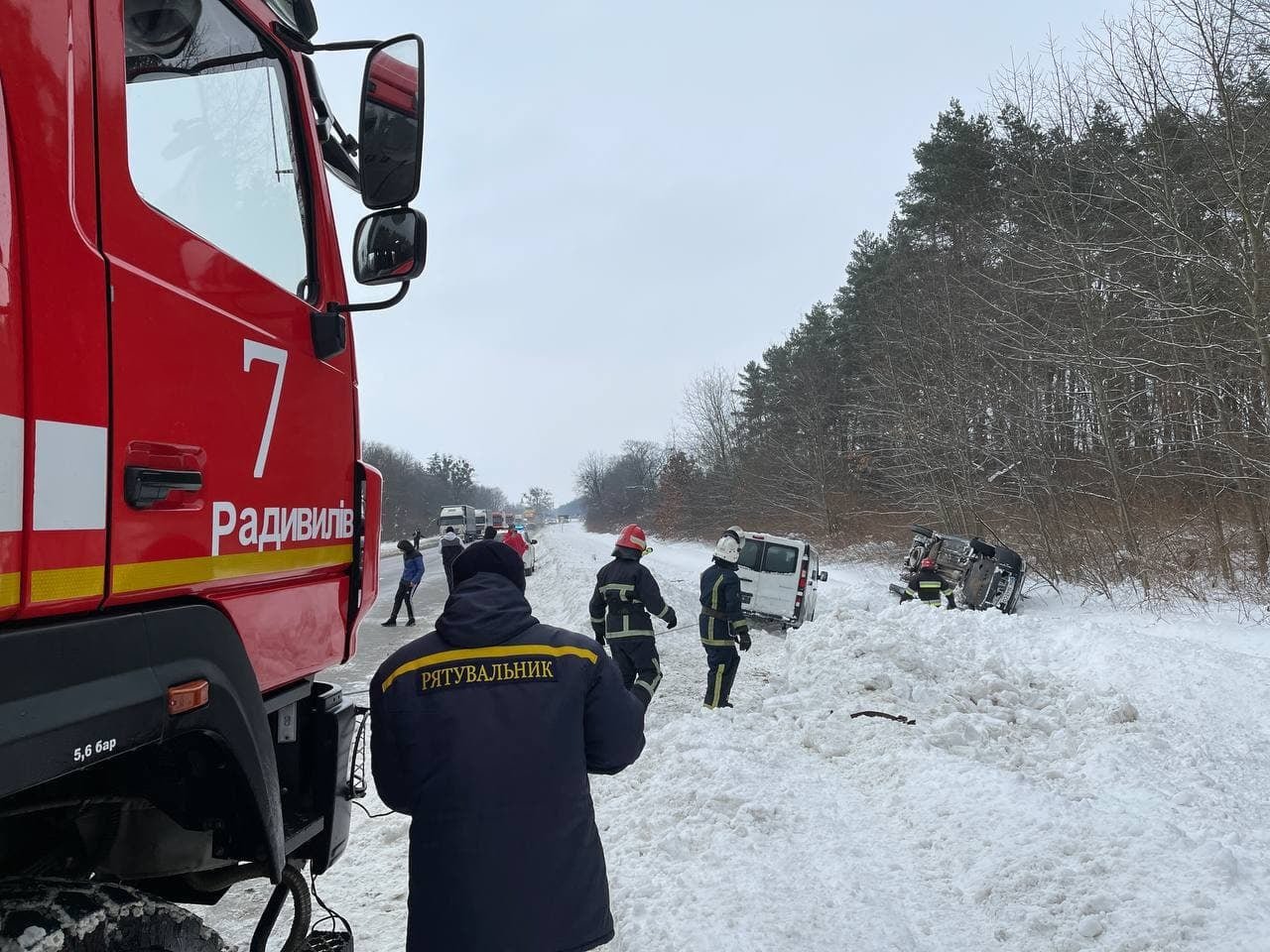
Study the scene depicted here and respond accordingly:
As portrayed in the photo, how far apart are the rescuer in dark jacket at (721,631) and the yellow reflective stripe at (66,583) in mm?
7222

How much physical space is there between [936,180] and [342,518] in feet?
105

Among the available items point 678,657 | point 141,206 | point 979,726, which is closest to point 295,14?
point 141,206

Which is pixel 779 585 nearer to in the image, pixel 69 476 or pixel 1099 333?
pixel 1099 333

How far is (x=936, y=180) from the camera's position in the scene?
29797 millimetres

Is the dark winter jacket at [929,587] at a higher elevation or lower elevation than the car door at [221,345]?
lower

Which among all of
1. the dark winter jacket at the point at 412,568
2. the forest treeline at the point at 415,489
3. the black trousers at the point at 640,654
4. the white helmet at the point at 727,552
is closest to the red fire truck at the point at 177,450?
the black trousers at the point at 640,654

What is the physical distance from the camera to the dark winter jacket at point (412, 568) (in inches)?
610

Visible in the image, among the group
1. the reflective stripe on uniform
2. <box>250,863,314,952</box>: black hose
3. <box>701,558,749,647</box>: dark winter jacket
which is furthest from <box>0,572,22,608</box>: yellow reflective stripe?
the reflective stripe on uniform

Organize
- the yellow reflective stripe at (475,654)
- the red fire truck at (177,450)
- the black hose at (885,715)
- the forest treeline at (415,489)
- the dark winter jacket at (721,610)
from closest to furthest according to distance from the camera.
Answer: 1. the red fire truck at (177,450)
2. the yellow reflective stripe at (475,654)
3. the black hose at (885,715)
4. the dark winter jacket at (721,610)
5. the forest treeline at (415,489)

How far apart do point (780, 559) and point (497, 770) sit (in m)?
13.7

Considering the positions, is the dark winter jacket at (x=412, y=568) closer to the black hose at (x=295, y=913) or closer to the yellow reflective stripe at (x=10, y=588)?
the black hose at (x=295, y=913)

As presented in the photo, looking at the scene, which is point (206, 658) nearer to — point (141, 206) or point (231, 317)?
point (231, 317)

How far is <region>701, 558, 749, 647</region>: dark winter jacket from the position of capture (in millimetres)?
8430

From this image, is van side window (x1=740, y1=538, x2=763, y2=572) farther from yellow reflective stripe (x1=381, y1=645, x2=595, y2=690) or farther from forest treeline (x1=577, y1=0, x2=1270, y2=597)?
yellow reflective stripe (x1=381, y1=645, x2=595, y2=690)
